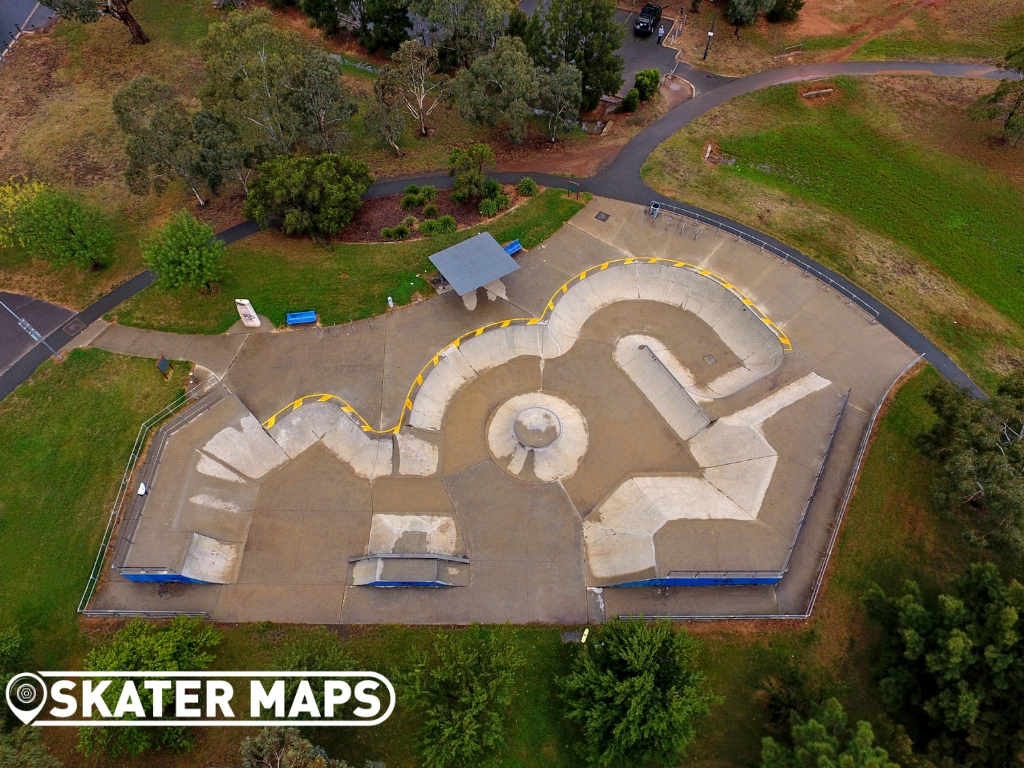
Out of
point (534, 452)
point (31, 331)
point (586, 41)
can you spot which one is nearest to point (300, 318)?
point (534, 452)

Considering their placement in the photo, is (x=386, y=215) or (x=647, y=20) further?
(x=647, y=20)

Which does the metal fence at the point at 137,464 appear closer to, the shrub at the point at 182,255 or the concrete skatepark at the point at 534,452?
the concrete skatepark at the point at 534,452

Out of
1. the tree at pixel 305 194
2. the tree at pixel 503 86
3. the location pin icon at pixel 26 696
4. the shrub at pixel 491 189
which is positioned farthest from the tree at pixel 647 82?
the location pin icon at pixel 26 696

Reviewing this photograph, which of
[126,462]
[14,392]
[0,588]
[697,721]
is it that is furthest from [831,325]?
[14,392]

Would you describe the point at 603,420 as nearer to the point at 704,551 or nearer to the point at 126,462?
the point at 704,551

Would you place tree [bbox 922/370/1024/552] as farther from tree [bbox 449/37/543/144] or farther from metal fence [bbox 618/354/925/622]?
tree [bbox 449/37/543/144]

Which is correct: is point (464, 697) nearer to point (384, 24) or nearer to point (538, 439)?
point (538, 439)
